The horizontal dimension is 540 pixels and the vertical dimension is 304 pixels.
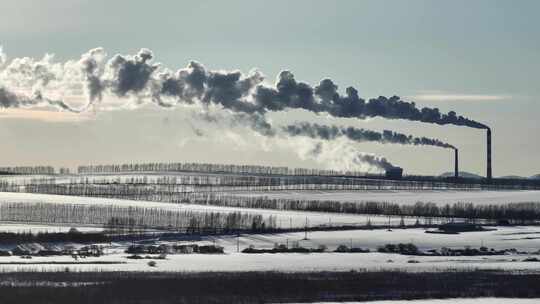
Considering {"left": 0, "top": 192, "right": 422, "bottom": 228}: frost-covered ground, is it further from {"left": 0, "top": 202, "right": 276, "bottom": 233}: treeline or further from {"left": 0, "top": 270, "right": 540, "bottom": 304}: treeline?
{"left": 0, "top": 270, "right": 540, "bottom": 304}: treeline

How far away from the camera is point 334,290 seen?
61.9m

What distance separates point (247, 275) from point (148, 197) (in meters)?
104

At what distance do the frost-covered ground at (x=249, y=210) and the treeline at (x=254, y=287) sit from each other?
52.4 meters

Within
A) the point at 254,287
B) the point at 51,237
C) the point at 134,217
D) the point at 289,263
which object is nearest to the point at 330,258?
the point at 289,263

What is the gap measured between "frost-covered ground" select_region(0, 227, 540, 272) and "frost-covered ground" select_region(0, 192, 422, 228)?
16.4 metres

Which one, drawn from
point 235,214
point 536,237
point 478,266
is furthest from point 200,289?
point 235,214

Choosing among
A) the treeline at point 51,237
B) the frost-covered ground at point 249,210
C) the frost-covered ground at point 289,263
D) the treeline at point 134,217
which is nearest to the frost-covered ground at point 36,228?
the treeline at point 134,217

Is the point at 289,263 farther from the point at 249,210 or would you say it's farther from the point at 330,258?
the point at 249,210

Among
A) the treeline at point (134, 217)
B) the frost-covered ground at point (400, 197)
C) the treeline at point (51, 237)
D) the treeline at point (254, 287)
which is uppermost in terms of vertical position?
the frost-covered ground at point (400, 197)

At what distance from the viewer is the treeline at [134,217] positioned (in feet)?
386

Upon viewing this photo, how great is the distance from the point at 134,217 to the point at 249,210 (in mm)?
21612

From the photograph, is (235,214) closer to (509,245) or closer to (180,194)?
(509,245)

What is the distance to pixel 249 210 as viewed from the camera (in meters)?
146

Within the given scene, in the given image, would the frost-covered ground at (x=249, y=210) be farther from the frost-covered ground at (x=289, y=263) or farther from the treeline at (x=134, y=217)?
the frost-covered ground at (x=289, y=263)
